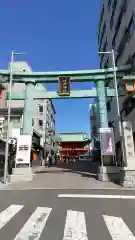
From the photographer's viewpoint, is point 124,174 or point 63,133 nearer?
point 124,174

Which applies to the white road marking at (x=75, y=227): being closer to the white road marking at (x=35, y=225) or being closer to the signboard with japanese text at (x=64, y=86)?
the white road marking at (x=35, y=225)

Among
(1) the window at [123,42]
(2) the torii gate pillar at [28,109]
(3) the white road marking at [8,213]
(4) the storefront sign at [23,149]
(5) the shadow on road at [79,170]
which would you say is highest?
(1) the window at [123,42]

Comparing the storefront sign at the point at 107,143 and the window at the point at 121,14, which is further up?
the window at the point at 121,14

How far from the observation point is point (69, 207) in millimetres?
7641

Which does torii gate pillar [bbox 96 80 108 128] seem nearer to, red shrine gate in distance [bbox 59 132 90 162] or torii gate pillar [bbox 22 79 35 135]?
torii gate pillar [bbox 22 79 35 135]

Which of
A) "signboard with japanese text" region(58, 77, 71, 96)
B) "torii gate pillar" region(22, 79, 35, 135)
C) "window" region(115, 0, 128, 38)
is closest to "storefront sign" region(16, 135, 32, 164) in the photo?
"torii gate pillar" region(22, 79, 35, 135)

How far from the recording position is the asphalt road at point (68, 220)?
4719 millimetres

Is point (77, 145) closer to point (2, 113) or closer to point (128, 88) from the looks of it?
point (2, 113)

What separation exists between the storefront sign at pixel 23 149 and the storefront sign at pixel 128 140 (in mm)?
7621

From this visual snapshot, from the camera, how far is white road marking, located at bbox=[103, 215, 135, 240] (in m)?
4.55

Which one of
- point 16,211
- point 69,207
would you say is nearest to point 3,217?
point 16,211

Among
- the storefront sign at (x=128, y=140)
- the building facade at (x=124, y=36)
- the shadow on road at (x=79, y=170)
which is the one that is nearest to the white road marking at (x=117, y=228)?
the storefront sign at (x=128, y=140)

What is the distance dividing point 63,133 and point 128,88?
5315cm

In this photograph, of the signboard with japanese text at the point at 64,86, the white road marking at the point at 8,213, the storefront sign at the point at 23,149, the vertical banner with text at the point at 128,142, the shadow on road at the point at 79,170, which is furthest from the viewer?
the shadow on road at the point at 79,170
